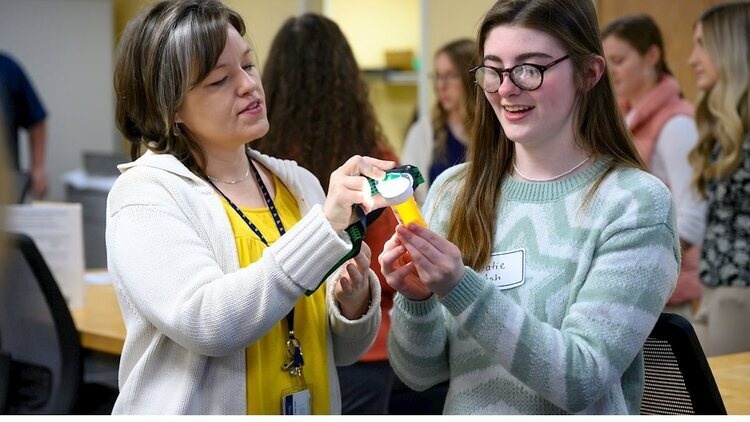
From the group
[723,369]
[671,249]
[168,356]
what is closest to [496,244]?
[671,249]

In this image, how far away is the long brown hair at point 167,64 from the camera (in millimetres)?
1554

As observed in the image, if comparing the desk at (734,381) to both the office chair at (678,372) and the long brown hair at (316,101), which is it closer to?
the office chair at (678,372)

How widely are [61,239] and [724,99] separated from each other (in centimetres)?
218

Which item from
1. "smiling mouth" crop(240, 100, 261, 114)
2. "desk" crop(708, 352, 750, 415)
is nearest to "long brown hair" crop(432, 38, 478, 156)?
"desk" crop(708, 352, 750, 415)

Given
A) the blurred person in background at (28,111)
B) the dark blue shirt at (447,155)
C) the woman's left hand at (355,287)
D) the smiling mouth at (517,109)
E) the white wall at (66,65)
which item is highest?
the smiling mouth at (517,109)

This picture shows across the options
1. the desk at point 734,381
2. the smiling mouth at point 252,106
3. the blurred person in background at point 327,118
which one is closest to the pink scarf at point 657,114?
the desk at point 734,381

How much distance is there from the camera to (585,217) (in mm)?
1501

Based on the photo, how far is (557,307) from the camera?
4.91 feet

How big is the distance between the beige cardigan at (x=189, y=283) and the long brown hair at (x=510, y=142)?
10.0 inches

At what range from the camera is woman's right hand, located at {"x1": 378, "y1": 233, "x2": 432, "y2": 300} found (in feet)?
4.90

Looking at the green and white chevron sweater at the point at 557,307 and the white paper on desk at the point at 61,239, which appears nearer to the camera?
the green and white chevron sweater at the point at 557,307

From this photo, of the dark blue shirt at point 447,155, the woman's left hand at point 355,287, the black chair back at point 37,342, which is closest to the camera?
the woman's left hand at point 355,287

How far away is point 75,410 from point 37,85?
5.67 metres

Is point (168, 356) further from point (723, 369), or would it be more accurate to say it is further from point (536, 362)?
point (723, 369)
